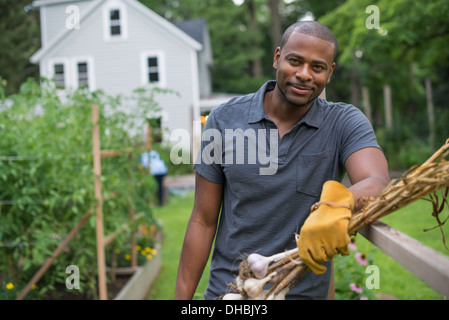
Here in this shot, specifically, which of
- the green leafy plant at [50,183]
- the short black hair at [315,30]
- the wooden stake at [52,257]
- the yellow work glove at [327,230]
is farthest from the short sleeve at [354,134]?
the wooden stake at [52,257]

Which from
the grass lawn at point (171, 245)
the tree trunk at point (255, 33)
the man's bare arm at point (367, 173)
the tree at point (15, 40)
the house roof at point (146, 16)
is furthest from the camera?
the tree trunk at point (255, 33)

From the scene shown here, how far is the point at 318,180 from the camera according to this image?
1.70 m

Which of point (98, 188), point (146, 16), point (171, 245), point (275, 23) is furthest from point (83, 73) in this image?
point (98, 188)

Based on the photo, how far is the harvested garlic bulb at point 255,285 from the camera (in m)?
1.29

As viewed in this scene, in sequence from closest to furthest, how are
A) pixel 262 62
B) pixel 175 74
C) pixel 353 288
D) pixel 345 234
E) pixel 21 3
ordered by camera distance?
pixel 345 234
pixel 353 288
pixel 175 74
pixel 21 3
pixel 262 62

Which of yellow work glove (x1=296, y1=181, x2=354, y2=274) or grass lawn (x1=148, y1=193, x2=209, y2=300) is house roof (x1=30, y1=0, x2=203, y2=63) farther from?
yellow work glove (x1=296, y1=181, x2=354, y2=274)

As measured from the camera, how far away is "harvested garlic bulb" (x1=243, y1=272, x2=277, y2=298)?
1288mm

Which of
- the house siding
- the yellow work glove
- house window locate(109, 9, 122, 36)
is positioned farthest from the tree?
the yellow work glove

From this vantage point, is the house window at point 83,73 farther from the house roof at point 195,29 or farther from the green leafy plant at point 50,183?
the green leafy plant at point 50,183

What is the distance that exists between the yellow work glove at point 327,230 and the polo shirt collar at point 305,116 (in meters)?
0.52
